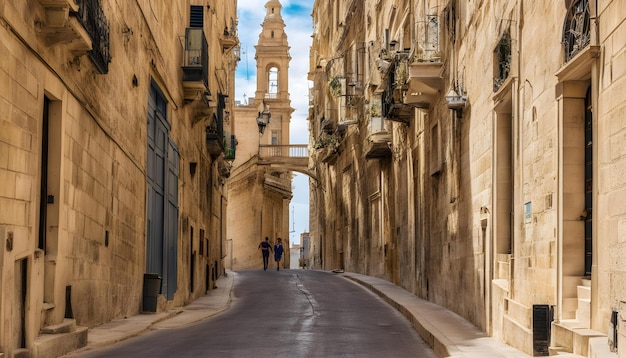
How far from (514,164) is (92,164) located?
6237mm

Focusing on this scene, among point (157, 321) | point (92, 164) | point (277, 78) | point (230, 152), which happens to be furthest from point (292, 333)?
point (277, 78)

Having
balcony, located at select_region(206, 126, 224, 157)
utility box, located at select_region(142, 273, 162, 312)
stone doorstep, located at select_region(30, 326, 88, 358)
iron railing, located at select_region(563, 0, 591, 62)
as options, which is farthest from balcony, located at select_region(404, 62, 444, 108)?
balcony, located at select_region(206, 126, 224, 157)

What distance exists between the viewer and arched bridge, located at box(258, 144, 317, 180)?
5975cm

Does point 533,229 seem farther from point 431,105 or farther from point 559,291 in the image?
point 431,105

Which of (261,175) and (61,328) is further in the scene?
(261,175)

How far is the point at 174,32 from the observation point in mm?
24328

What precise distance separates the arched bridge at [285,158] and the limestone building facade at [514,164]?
2894 cm

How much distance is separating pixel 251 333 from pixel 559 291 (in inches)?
247

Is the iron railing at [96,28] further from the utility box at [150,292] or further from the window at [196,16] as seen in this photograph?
the window at [196,16]

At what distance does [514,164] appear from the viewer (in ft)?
43.5

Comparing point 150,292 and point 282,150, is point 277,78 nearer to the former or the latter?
point 282,150

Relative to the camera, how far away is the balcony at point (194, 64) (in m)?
25.3

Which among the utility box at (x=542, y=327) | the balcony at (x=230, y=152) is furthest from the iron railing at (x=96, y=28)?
the balcony at (x=230, y=152)

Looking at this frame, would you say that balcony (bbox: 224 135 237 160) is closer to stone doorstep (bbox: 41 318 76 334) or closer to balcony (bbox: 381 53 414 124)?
balcony (bbox: 381 53 414 124)
